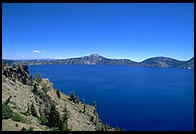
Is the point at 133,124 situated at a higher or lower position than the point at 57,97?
lower

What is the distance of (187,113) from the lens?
54781mm

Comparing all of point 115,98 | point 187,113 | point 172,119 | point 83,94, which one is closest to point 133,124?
point 172,119

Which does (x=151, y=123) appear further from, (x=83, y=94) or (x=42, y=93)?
(x=83, y=94)

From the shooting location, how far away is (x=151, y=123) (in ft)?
157

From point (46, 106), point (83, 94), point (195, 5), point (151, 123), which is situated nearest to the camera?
point (195, 5)

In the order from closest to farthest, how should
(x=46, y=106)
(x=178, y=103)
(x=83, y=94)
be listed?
1. (x=46, y=106)
2. (x=178, y=103)
3. (x=83, y=94)

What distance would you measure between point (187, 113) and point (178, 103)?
30.2 feet

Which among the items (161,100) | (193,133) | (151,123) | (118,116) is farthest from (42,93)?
(161,100)

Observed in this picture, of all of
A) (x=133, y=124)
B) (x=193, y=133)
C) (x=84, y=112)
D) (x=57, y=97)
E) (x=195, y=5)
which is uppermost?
(x=195, y=5)

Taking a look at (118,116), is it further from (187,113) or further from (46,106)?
(46,106)

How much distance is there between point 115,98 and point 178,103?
21187 mm

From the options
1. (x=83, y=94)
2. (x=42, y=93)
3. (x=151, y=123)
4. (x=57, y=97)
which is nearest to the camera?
(x=42, y=93)

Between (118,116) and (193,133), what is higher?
(193,133)

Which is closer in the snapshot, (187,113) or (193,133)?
(193,133)
